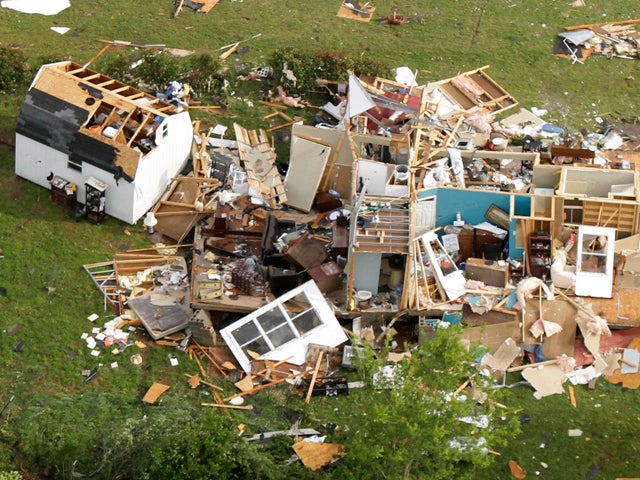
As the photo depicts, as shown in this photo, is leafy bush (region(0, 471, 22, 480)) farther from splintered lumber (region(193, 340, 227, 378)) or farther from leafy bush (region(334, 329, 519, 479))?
leafy bush (region(334, 329, 519, 479))

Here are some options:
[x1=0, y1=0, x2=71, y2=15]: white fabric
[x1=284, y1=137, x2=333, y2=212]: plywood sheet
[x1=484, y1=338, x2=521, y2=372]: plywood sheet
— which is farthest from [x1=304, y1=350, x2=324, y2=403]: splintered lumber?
[x1=0, y1=0, x2=71, y2=15]: white fabric

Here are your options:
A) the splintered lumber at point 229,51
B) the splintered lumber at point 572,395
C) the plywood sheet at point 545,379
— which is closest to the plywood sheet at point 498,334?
the plywood sheet at point 545,379

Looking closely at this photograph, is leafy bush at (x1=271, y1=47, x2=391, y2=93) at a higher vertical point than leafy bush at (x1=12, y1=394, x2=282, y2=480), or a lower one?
higher

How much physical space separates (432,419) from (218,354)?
6.63 m

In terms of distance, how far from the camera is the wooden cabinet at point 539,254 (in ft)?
79.9

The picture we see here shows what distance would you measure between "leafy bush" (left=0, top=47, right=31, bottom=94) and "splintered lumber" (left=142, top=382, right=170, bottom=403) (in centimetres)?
1136

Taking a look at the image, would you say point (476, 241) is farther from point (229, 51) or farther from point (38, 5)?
point (38, 5)

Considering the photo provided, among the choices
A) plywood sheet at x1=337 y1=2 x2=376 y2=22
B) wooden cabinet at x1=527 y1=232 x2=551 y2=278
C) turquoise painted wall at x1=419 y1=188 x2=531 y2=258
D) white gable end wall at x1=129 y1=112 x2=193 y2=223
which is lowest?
wooden cabinet at x1=527 y1=232 x2=551 y2=278

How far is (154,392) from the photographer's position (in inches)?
880

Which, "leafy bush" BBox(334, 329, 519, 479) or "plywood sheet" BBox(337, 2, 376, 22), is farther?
"plywood sheet" BBox(337, 2, 376, 22)

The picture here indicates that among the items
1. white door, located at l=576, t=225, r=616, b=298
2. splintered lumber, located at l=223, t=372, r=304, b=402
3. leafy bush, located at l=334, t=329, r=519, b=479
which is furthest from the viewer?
white door, located at l=576, t=225, r=616, b=298

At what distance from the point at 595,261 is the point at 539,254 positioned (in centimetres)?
127

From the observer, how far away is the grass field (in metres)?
21.8

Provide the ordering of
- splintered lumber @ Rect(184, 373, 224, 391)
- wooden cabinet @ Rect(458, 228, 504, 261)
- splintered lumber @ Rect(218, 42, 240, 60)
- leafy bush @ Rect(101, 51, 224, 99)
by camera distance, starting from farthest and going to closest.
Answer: splintered lumber @ Rect(218, 42, 240, 60)
leafy bush @ Rect(101, 51, 224, 99)
wooden cabinet @ Rect(458, 228, 504, 261)
splintered lumber @ Rect(184, 373, 224, 391)
